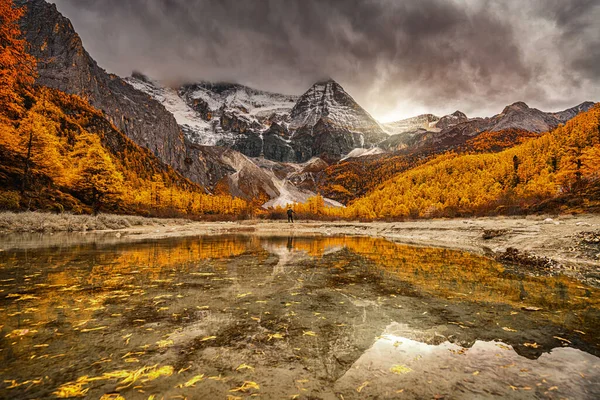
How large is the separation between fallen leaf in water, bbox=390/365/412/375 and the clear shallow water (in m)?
0.03

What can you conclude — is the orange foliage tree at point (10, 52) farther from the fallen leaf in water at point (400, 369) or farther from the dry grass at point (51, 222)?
the fallen leaf in water at point (400, 369)

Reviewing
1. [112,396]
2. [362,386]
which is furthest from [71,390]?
[362,386]

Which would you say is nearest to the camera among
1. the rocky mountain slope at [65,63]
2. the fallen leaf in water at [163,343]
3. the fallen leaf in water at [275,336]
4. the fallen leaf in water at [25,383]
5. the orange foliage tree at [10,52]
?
the fallen leaf in water at [25,383]

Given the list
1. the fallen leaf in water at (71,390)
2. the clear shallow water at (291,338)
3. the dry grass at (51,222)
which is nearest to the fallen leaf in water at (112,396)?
the clear shallow water at (291,338)

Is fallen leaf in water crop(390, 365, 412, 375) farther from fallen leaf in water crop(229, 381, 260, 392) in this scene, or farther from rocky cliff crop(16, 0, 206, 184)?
rocky cliff crop(16, 0, 206, 184)

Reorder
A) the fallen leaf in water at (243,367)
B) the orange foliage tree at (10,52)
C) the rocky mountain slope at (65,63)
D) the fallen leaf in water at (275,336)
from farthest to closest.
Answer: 1. the rocky mountain slope at (65,63)
2. the orange foliage tree at (10,52)
3. the fallen leaf in water at (275,336)
4. the fallen leaf in water at (243,367)

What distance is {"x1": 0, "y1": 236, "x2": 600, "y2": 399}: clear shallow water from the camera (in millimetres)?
3266

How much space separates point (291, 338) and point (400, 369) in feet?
6.18

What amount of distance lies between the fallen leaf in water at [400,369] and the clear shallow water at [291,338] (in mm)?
28

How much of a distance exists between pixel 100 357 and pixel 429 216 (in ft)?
222

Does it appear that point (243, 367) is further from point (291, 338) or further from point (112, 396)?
point (112, 396)

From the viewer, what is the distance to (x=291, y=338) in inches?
186

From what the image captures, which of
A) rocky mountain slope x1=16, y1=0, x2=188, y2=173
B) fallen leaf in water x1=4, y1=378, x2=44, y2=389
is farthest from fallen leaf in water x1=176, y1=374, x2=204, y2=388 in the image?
rocky mountain slope x1=16, y1=0, x2=188, y2=173

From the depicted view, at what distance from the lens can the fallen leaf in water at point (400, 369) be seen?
3725 mm
